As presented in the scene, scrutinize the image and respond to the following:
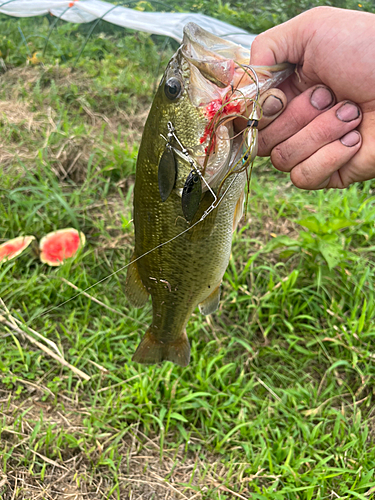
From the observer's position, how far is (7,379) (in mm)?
2467

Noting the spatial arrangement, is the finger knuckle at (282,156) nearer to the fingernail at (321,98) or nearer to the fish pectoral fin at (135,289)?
the fingernail at (321,98)

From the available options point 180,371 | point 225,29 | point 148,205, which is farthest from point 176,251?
→ point 225,29

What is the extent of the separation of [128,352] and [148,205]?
1.44 meters

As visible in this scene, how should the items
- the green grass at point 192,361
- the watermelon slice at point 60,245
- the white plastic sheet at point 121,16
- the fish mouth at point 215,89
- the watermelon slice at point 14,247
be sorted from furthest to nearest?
the white plastic sheet at point 121,16
the watermelon slice at point 60,245
the watermelon slice at point 14,247
the green grass at point 192,361
the fish mouth at point 215,89

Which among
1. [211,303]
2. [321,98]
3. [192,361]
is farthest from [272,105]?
[192,361]

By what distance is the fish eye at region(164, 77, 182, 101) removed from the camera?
1.48m

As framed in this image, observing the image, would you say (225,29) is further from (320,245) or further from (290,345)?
(290,345)

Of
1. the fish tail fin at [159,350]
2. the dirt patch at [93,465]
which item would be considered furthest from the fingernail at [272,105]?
the dirt patch at [93,465]

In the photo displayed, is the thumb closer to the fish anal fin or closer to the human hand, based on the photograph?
the human hand

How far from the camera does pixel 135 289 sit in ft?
6.40

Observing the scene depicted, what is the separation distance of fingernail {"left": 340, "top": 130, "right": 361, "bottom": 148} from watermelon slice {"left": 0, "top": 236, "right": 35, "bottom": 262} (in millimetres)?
2169

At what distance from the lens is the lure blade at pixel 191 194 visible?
1.48m

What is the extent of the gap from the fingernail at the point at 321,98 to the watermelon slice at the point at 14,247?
2112 mm

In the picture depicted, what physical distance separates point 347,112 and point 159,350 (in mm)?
1379
